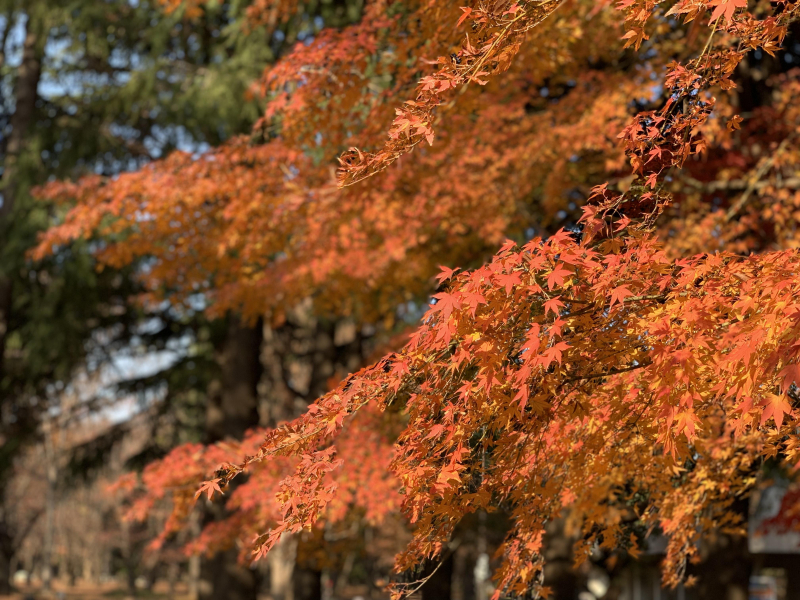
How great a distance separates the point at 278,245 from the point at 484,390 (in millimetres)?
6028

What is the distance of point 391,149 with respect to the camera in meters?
3.73

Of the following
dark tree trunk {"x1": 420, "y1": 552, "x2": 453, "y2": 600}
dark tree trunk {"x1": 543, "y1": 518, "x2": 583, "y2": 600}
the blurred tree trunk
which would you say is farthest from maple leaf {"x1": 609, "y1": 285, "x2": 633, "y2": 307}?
the blurred tree trunk

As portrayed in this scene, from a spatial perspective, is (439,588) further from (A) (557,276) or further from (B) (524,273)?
(A) (557,276)

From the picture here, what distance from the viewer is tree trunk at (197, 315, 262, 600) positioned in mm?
13555

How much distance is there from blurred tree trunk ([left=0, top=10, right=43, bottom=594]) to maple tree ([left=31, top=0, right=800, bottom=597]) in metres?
5.37

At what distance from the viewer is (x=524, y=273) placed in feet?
12.0

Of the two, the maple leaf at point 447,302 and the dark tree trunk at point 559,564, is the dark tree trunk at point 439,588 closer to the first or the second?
the dark tree trunk at point 559,564

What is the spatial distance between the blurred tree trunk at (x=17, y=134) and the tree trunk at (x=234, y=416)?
3.92 m

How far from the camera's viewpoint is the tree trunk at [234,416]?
1355 centimetres

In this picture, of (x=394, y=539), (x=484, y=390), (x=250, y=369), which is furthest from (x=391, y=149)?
(x=394, y=539)

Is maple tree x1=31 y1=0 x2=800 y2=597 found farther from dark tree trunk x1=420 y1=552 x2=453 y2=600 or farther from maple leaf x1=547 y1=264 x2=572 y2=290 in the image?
dark tree trunk x1=420 y1=552 x2=453 y2=600

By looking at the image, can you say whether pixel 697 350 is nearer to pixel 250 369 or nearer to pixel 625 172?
pixel 625 172

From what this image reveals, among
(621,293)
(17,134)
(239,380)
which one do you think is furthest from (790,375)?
(17,134)

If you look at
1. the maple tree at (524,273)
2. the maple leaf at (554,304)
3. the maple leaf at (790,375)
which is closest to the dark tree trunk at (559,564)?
the maple tree at (524,273)
